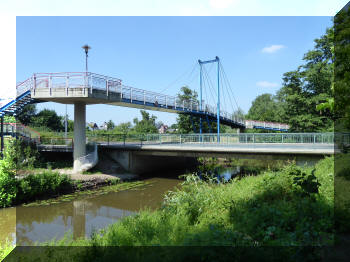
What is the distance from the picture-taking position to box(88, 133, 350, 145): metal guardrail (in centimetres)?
1723

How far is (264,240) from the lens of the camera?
4.39 m

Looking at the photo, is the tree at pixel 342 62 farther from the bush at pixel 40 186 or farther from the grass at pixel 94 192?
the bush at pixel 40 186

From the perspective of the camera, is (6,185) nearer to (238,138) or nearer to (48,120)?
(238,138)

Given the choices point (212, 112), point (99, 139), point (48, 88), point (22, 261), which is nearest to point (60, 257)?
point (22, 261)

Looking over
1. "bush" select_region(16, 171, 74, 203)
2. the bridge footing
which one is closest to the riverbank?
"bush" select_region(16, 171, 74, 203)

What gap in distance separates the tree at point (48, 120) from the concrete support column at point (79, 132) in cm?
3071

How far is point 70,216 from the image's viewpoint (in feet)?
41.2

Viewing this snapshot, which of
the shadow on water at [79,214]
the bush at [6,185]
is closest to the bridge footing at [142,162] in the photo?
the shadow on water at [79,214]

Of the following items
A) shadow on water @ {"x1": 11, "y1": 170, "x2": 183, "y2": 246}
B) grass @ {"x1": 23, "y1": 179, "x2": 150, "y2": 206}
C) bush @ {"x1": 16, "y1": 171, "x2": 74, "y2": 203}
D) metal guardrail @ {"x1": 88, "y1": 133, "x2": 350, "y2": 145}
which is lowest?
shadow on water @ {"x1": 11, "y1": 170, "x2": 183, "y2": 246}

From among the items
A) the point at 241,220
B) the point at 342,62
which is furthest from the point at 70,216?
the point at 342,62

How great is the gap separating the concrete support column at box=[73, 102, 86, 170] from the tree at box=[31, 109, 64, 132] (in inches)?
1209

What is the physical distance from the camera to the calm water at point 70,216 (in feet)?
34.2

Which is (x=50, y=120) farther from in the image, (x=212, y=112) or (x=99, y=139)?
(x=212, y=112)

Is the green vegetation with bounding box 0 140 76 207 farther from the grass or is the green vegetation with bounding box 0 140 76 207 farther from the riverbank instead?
the riverbank
